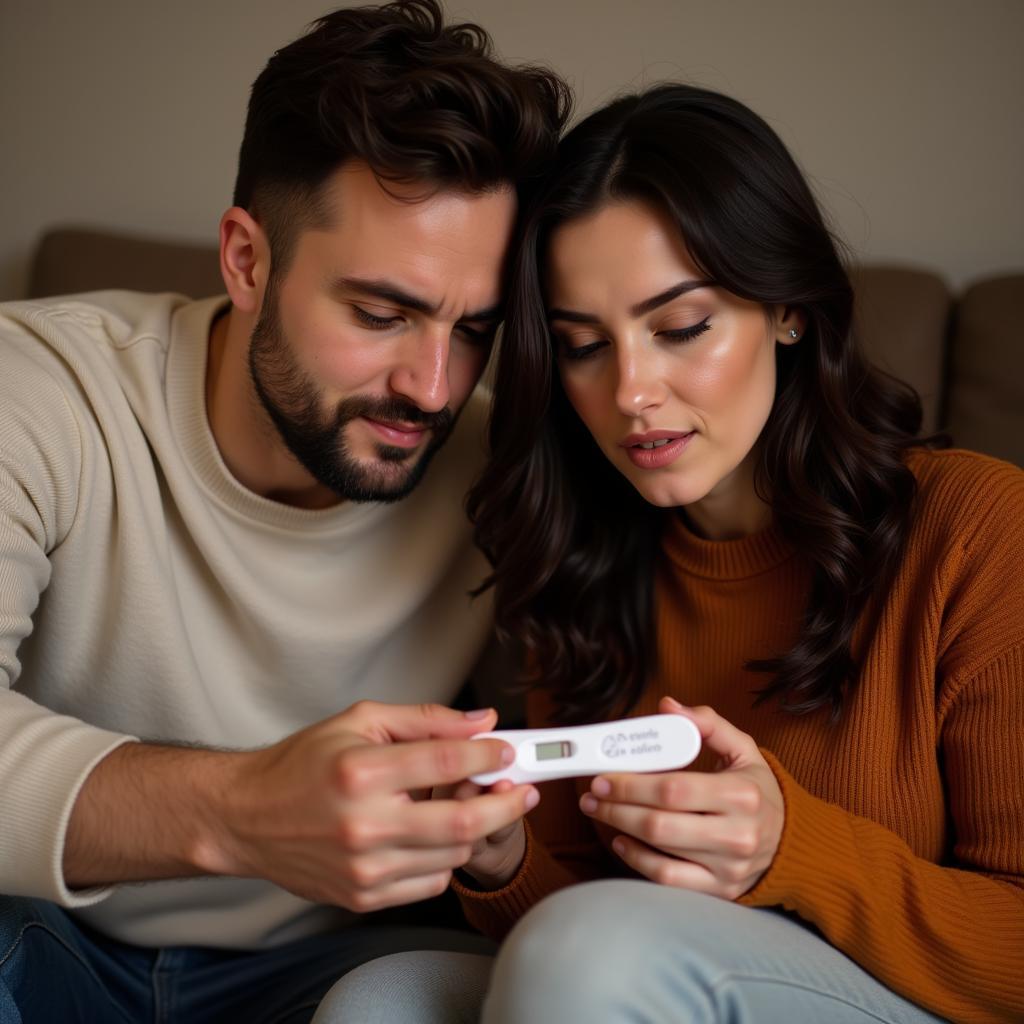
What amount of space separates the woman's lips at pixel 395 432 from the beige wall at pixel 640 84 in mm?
907

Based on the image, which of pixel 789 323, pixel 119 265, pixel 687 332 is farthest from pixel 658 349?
pixel 119 265

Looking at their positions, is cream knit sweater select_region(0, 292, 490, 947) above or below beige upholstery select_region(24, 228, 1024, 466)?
below

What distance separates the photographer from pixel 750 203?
3.91ft

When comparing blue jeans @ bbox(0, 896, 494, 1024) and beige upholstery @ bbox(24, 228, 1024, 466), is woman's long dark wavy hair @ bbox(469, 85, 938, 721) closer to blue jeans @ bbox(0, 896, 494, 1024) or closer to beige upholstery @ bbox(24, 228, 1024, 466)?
beige upholstery @ bbox(24, 228, 1024, 466)

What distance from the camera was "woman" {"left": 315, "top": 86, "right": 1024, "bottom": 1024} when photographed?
3.03 feet

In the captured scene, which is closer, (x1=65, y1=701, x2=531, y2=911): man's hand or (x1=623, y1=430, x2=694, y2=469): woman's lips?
(x1=65, y1=701, x2=531, y2=911): man's hand

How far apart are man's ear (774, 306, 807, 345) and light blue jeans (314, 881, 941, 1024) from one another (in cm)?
65

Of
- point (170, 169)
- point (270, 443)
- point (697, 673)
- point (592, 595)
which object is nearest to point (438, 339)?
point (270, 443)

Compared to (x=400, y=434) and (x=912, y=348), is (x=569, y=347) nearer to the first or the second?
(x=400, y=434)

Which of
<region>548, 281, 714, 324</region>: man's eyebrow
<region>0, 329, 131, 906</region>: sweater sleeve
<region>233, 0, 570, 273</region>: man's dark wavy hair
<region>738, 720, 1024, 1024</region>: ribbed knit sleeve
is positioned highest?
<region>233, 0, 570, 273</region>: man's dark wavy hair

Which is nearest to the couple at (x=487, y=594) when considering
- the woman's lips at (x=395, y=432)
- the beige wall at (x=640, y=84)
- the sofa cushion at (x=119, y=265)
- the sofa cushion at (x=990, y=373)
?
the woman's lips at (x=395, y=432)

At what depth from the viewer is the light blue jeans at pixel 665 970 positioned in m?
0.85

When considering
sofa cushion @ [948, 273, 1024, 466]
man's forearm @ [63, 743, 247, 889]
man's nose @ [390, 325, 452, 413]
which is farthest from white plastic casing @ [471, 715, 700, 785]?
sofa cushion @ [948, 273, 1024, 466]

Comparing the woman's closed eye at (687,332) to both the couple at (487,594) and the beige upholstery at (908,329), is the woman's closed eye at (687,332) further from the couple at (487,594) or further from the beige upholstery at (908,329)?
the beige upholstery at (908,329)
